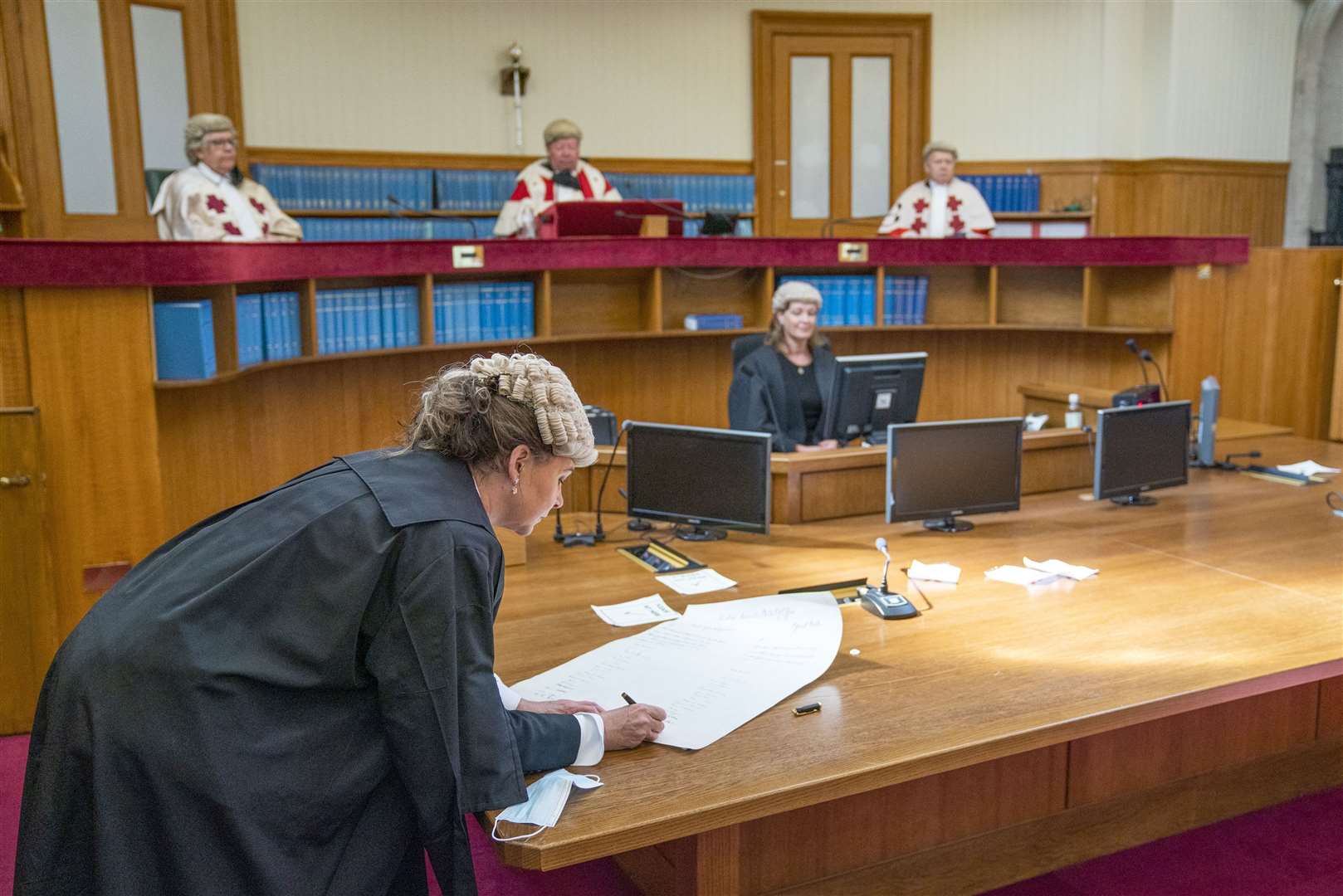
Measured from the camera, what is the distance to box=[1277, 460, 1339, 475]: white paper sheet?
412cm

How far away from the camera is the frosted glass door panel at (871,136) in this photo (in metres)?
8.80

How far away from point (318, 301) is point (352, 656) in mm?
3586

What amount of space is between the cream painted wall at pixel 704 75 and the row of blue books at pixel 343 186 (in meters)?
0.23

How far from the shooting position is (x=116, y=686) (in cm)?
149

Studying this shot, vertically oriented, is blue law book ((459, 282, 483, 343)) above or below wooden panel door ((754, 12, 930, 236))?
below

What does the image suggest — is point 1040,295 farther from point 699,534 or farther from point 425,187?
point 425,187

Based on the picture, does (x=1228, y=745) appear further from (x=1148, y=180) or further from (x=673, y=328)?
(x=1148, y=180)

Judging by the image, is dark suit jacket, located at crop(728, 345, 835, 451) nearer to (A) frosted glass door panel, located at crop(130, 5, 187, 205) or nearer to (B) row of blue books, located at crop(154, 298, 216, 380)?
(B) row of blue books, located at crop(154, 298, 216, 380)

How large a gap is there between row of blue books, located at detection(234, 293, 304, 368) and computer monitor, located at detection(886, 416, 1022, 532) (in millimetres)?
2337

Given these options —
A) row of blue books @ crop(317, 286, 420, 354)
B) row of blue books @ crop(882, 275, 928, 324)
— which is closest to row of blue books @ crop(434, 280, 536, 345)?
row of blue books @ crop(317, 286, 420, 354)

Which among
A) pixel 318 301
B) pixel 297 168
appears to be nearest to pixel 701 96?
pixel 297 168

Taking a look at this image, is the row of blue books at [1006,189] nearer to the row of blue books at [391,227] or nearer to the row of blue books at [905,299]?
the row of blue books at [391,227]

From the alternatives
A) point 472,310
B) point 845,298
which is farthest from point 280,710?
point 845,298

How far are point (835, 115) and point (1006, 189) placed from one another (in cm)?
141
